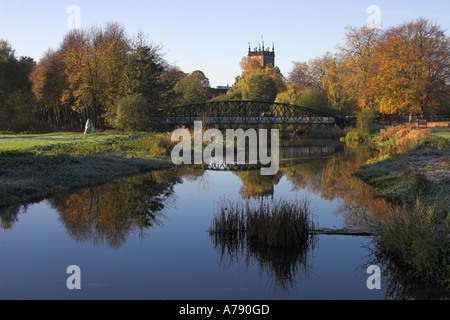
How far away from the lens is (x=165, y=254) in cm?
755

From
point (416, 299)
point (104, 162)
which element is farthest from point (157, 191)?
point (416, 299)

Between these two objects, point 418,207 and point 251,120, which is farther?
point 251,120

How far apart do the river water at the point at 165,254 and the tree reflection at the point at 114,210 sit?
26mm

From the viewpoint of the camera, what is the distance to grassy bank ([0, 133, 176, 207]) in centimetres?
1217

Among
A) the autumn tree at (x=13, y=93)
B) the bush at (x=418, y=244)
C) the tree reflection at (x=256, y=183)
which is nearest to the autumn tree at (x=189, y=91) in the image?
the autumn tree at (x=13, y=93)

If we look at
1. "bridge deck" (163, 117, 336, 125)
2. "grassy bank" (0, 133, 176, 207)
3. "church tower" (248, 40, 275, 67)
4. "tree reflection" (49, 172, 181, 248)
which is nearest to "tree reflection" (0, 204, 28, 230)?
"grassy bank" (0, 133, 176, 207)

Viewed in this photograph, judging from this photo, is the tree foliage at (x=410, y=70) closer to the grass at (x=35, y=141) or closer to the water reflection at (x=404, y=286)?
the grass at (x=35, y=141)

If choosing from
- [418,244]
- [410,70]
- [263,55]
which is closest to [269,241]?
[418,244]

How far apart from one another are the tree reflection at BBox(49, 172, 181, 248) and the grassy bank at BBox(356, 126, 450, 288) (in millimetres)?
4889

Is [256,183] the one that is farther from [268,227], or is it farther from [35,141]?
[35,141]

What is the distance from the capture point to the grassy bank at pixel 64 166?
479 inches

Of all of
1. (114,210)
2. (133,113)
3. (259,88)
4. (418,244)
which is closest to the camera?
(418,244)

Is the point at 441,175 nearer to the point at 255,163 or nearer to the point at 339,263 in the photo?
the point at 339,263

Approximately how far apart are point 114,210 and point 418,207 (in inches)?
278
